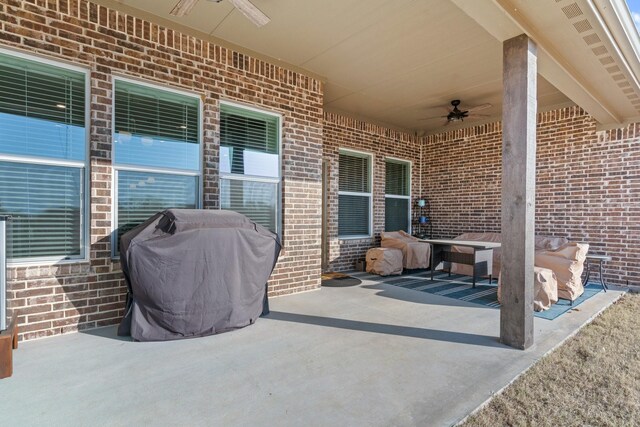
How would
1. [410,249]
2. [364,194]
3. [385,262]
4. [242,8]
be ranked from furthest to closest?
[364,194], [410,249], [385,262], [242,8]

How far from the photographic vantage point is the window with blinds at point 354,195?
7254 millimetres

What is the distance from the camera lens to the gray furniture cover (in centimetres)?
301

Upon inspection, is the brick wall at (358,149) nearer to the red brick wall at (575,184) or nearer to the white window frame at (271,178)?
the red brick wall at (575,184)

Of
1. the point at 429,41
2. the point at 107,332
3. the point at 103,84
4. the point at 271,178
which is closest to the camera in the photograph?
the point at 107,332

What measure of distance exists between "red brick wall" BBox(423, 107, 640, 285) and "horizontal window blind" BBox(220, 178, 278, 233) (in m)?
5.28

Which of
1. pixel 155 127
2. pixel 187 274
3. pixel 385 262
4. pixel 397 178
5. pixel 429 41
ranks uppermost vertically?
pixel 429 41

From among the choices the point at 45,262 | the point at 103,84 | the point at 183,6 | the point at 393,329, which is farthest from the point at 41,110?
the point at 393,329

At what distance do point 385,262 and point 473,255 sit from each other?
1.66m

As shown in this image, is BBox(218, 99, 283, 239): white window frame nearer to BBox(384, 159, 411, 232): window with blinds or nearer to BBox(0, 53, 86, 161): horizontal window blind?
BBox(0, 53, 86, 161): horizontal window blind

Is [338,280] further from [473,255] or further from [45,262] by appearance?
[45,262]

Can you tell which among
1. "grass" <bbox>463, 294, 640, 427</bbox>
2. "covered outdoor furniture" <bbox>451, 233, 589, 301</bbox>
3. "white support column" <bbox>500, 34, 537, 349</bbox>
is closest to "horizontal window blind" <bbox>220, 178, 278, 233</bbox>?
"white support column" <bbox>500, 34, 537, 349</bbox>

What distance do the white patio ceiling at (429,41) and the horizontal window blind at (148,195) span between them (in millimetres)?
1789

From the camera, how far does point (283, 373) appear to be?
2533mm

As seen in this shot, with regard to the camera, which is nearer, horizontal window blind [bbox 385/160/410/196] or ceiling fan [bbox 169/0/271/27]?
ceiling fan [bbox 169/0/271/27]
